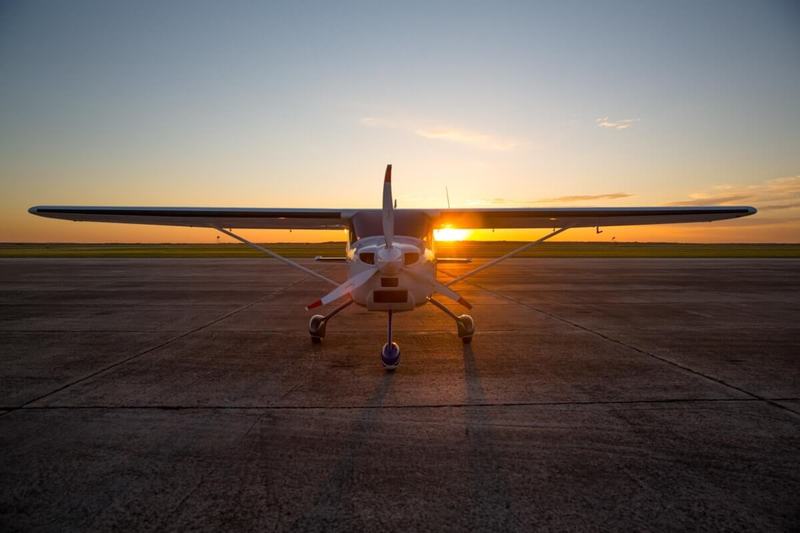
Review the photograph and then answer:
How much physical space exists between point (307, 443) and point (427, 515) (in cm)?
126

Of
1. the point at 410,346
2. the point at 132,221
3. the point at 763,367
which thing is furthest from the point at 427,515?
the point at 132,221

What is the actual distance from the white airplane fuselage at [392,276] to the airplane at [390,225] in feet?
0.04

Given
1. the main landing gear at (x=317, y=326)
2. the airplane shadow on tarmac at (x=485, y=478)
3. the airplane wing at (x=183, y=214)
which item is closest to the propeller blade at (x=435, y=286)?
the airplane shadow on tarmac at (x=485, y=478)

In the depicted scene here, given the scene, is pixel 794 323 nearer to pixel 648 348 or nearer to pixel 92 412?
pixel 648 348

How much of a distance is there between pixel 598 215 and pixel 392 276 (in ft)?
16.7

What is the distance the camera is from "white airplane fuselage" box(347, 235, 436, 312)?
4992mm

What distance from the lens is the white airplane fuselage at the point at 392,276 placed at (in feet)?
16.4

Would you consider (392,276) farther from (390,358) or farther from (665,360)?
(665,360)

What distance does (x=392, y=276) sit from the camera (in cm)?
507

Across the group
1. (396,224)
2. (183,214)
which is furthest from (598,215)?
(183,214)

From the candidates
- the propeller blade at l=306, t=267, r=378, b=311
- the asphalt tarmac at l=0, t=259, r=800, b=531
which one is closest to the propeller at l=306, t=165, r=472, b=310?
the propeller blade at l=306, t=267, r=378, b=311

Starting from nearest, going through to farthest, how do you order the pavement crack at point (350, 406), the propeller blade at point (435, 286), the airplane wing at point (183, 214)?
1. the pavement crack at point (350, 406)
2. the propeller blade at point (435, 286)
3. the airplane wing at point (183, 214)

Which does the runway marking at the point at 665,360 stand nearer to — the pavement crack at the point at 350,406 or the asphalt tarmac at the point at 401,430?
the asphalt tarmac at the point at 401,430

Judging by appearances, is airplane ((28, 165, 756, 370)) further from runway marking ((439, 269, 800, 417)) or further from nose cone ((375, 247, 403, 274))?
runway marking ((439, 269, 800, 417))
